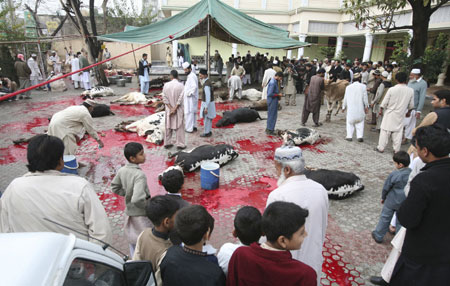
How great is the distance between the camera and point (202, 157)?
5.27 metres

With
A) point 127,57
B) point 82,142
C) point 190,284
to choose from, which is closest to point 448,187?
point 190,284

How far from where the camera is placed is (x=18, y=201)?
183 cm

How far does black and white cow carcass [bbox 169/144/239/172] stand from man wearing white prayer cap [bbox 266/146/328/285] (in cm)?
317

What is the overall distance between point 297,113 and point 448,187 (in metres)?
8.58

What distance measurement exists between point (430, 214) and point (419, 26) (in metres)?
8.28

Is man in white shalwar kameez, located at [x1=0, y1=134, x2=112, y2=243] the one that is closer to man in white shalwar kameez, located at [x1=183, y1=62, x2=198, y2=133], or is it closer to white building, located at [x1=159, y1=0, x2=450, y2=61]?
man in white shalwar kameez, located at [x1=183, y1=62, x2=198, y2=133]

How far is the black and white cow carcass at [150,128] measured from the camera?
677 centimetres

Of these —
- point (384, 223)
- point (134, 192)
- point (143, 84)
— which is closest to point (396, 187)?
point (384, 223)

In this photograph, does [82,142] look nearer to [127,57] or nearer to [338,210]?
[338,210]

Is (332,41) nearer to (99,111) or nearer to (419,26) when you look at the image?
(419,26)

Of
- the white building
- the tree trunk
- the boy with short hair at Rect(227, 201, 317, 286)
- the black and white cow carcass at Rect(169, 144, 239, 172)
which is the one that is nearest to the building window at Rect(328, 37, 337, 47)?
the white building

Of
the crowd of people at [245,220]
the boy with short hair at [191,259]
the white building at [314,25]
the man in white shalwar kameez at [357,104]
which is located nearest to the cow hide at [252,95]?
the man in white shalwar kameez at [357,104]

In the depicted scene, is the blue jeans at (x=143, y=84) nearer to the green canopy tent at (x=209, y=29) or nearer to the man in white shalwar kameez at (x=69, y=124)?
the green canopy tent at (x=209, y=29)

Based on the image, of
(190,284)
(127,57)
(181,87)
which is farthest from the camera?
(127,57)
